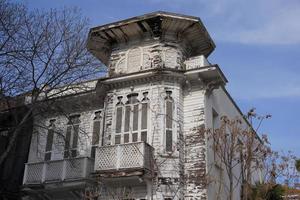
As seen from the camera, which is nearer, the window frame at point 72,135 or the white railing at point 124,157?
the white railing at point 124,157

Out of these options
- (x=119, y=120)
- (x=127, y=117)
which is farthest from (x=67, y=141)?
(x=127, y=117)

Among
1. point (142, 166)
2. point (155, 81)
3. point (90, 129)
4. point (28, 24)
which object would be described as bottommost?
point (142, 166)

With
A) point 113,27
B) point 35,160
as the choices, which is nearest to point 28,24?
point 113,27

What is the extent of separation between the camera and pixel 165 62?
21016mm

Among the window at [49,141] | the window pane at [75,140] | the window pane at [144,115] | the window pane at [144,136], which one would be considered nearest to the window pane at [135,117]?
the window pane at [144,115]

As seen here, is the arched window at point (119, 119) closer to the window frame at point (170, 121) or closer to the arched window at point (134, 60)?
the arched window at point (134, 60)

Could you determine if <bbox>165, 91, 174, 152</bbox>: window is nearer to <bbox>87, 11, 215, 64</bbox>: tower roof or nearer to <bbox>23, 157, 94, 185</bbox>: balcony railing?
<bbox>87, 11, 215, 64</bbox>: tower roof

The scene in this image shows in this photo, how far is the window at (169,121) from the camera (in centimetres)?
1936

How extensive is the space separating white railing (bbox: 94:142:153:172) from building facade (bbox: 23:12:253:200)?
4 centimetres

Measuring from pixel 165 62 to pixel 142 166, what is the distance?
17.4 feet

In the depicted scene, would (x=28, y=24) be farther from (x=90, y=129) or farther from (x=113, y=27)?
(x=90, y=129)

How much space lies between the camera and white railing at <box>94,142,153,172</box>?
18.3 meters

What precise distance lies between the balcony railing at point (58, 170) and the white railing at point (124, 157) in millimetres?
1244

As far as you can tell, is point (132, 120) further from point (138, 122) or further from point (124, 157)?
point (124, 157)
